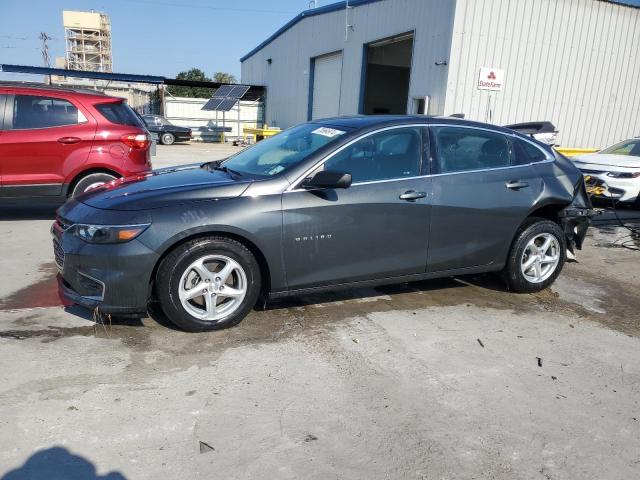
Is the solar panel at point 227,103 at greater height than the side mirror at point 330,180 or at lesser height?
greater

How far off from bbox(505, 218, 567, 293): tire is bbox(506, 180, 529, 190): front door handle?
395 mm

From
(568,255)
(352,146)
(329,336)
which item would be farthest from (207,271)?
(568,255)

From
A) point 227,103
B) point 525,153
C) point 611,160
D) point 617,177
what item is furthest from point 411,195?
point 227,103

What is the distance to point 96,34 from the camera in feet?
362

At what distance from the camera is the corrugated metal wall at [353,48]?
591 inches

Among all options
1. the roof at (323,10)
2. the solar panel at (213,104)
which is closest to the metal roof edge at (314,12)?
the roof at (323,10)

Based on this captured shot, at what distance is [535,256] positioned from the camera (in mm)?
4910

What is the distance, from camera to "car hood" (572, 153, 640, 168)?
9664 mm

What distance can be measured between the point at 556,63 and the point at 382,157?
14110mm

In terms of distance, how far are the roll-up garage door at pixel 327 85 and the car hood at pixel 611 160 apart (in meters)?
12.2

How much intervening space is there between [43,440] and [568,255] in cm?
490

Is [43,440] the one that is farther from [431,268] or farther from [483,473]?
[431,268]

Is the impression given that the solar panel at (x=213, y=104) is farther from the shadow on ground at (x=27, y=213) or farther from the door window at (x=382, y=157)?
the door window at (x=382, y=157)

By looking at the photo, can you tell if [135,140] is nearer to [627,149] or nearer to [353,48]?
[627,149]
